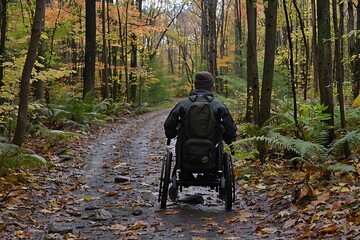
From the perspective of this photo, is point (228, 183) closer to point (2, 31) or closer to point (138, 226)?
point (138, 226)

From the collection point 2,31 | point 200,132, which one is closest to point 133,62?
point 2,31

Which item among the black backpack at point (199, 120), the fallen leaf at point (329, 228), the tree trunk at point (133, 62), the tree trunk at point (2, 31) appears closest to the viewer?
the fallen leaf at point (329, 228)

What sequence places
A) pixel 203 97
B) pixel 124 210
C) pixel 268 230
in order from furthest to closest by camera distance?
pixel 124 210 → pixel 203 97 → pixel 268 230

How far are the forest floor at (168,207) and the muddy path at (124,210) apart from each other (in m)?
0.01

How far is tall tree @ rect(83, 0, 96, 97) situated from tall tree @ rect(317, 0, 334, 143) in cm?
1054

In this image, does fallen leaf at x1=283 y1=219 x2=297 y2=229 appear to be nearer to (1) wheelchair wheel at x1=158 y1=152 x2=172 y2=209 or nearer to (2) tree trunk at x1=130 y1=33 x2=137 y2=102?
(1) wheelchair wheel at x1=158 y1=152 x2=172 y2=209

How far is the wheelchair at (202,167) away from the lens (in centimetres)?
496

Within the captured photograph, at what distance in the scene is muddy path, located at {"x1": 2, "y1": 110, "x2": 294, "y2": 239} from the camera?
4344 millimetres

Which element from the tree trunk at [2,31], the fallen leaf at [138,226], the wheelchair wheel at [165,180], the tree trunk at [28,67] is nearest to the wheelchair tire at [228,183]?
the wheelchair wheel at [165,180]

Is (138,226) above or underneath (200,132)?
underneath

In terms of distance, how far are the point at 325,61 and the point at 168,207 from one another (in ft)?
11.7

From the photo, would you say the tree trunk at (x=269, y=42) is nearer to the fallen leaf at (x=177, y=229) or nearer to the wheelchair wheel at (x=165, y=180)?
the wheelchair wheel at (x=165, y=180)

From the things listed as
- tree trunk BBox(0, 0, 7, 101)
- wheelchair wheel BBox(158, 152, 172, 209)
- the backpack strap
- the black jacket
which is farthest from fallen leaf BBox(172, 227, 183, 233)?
tree trunk BBox(0, 0, 7, 101)

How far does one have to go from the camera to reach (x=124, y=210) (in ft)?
17.4
